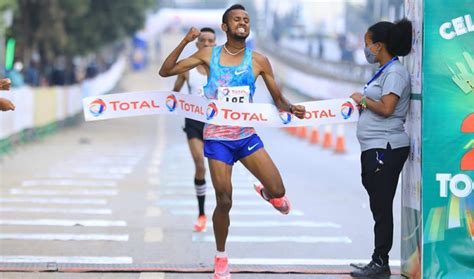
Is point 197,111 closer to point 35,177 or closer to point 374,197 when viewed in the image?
point 374,197

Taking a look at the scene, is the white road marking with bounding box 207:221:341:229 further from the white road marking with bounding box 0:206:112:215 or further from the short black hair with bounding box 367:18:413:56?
the short black hair with bounding box 367:18:413:56

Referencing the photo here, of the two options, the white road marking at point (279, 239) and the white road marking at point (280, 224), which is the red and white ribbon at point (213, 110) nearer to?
the white road marking at point (279, 239)

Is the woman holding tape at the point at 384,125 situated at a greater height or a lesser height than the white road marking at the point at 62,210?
greater

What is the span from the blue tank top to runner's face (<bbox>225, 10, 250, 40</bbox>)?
15 centimetres

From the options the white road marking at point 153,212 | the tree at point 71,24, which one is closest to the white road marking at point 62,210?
the white road marking at point 153,212

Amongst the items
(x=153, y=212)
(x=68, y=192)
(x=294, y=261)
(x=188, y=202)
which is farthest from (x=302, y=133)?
(x=294, y=261)

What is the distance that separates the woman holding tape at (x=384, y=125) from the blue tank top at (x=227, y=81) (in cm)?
83

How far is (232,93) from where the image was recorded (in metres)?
7.35

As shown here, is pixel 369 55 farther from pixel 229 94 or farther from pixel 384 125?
pixel 229 94

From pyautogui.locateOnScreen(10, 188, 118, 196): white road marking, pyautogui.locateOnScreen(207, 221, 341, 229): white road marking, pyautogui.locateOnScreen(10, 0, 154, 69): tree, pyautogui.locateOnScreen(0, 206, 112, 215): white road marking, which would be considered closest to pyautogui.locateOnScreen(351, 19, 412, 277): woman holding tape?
pyautogui.locateOnScreen(207, 221, 341, 229): white road marking

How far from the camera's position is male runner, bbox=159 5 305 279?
7281 mm

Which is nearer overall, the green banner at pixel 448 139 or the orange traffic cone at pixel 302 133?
the green banner at pixel 448 139

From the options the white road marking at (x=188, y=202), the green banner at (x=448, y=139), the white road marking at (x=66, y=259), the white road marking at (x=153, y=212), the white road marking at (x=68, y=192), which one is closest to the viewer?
the green banner at (x=448, y=139)

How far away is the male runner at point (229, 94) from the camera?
23.9 feet
